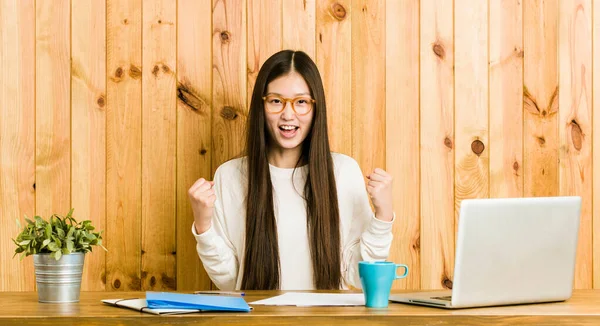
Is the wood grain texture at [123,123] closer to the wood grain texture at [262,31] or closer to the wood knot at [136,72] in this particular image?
the wood knot at [136,72]

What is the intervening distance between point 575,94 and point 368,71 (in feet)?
2.41

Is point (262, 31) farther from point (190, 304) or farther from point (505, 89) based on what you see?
point (190, 304)

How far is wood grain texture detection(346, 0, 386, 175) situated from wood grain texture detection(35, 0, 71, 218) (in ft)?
3.20

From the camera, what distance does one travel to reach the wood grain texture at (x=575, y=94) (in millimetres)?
2590

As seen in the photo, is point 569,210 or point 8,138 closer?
point 569,210

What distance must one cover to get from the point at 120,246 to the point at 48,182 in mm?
324

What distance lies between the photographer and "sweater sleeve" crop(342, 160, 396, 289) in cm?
226

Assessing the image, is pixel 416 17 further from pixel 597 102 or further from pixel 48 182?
pixel 48 182

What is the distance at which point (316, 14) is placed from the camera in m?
2.54

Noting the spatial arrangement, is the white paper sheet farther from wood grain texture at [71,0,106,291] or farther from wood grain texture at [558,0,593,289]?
wood grain texture at [558,0,593,289]

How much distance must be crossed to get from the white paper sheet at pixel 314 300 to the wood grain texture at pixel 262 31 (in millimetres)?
1037

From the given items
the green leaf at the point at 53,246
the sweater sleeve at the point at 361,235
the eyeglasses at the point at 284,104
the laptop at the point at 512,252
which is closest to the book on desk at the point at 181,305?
the green leaf at the point at 53,246

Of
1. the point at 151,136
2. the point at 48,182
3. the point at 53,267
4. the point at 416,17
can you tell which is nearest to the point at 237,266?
the point at 151,136

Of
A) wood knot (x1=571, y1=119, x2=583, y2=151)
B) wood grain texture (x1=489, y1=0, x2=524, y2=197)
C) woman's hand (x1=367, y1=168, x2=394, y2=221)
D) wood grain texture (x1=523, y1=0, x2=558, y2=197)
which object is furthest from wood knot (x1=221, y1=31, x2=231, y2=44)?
wood knot (x1=571, y1=119, x2=583, y2=151)
